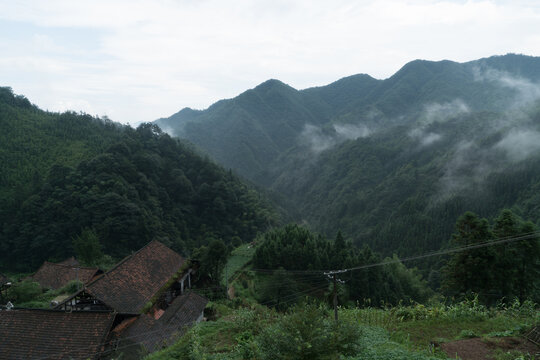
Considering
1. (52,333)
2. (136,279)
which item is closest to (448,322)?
(52,333)

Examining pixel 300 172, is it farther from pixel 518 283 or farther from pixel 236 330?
pixel 236 330

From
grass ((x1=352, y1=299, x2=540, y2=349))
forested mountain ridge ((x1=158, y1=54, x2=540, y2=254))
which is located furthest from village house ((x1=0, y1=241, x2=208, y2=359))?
forested mountain ridge ((x1=158, y1=54, x2=540, y2=254))

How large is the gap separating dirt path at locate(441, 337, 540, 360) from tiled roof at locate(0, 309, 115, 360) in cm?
1224

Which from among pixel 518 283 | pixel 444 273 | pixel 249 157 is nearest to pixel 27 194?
pixel 444 273

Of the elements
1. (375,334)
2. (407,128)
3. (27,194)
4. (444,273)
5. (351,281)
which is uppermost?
(407,128)

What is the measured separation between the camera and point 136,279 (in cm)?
2075

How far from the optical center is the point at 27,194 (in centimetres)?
4406

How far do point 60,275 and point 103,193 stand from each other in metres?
17.8

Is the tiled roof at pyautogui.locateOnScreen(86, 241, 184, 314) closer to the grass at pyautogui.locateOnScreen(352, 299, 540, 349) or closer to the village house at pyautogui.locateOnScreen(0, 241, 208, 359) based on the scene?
the village house at pyautogui.locateOnScreen(0, 241, 208, 359)

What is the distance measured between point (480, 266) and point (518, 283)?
2.67 metres

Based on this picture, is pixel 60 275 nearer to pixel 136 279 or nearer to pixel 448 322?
pixel 136 279

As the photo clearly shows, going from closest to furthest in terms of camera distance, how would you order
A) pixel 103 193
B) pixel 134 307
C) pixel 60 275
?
1. pixel 134 307
2. pixel 60 275
3. pixel 103 193

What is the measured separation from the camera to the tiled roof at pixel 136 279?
17625 mm

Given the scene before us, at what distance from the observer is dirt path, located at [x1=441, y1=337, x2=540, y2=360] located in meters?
7.60
